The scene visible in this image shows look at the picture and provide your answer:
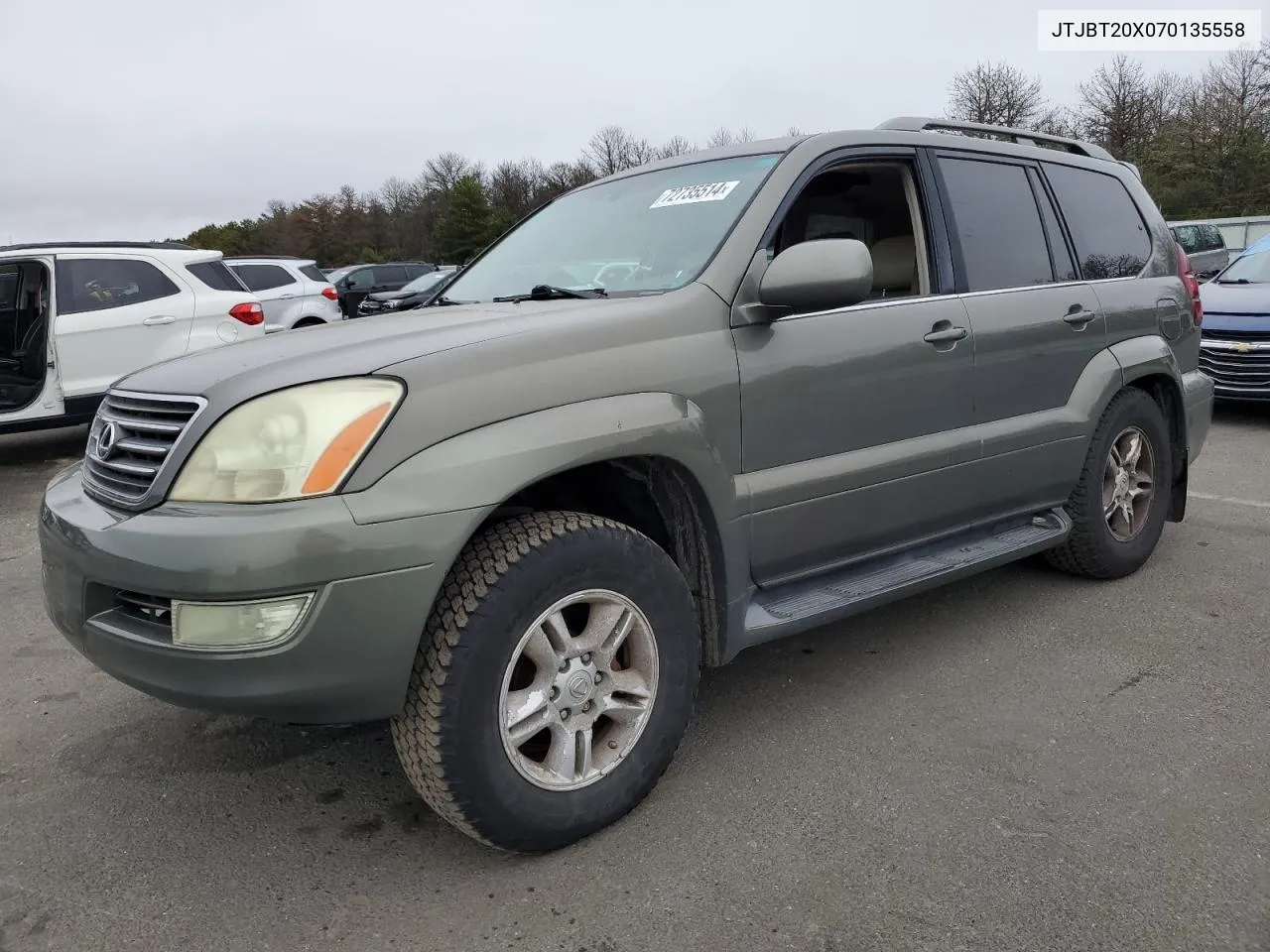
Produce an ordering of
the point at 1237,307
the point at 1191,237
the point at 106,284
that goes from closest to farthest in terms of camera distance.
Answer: the point at 106,284
the point at 1237,307
the point at 1191,237

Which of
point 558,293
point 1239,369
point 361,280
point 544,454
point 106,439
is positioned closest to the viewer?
point 544,454

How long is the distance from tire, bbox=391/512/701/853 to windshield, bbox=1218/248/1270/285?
8408mm

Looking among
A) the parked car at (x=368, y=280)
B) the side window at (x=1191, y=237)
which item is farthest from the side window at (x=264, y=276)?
the side window at (x=1191, y=237)

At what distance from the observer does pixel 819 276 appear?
2.59m

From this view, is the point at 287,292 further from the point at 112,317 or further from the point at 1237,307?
the point at 1237,307

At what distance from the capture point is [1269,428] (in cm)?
784

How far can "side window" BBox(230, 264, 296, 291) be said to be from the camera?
44.0ft

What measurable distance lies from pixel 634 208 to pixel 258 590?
193cm

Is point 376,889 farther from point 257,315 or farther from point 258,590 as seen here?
point 257,315

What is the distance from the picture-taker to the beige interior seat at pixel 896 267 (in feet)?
11.2

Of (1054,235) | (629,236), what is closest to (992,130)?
(1054,235)

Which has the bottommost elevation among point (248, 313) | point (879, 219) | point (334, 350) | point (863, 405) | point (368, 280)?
point (863, 405)

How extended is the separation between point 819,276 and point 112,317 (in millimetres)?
6862

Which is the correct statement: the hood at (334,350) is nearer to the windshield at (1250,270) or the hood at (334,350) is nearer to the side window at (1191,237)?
the windshield at (1250,270)
